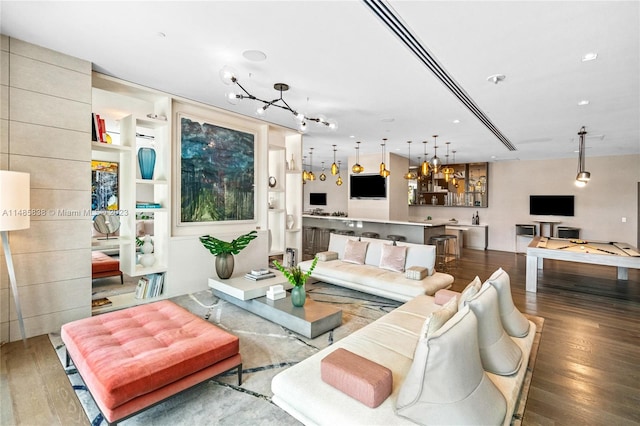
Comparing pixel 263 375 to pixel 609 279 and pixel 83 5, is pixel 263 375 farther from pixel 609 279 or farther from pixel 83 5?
pixel 609 279

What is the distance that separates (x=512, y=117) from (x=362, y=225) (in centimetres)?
406

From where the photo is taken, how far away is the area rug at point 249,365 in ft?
6.85

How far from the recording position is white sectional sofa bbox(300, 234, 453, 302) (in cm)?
422

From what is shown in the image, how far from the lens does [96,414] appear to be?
2100mm

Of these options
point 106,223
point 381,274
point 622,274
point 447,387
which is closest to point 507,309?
point 447,387

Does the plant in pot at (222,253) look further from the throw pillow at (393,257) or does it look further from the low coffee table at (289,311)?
the throw pillow at (393,257)

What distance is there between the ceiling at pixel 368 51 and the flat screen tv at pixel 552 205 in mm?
4290

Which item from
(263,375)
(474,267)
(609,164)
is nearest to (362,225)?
(474,267)

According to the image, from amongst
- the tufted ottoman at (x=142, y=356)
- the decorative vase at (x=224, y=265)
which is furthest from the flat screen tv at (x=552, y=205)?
the tufted ottoman at (x=142, y=356)

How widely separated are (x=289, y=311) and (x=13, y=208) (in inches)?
109

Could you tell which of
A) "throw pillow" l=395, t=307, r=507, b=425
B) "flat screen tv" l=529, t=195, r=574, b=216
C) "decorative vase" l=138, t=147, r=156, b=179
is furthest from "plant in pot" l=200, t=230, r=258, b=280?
"flat screen tv" l=529, t=195, r=574, b=216

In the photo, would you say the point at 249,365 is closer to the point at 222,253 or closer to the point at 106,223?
the point at 222,253

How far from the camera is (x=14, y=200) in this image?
2.76 m

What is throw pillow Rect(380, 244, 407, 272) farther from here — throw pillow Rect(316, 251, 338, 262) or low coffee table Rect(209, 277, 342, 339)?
low coffee table Rect(209, 277, 342, 339)
